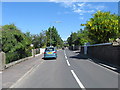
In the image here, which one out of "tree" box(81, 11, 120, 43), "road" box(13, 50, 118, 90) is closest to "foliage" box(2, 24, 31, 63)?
"road" box(13, 50, 118, 90)

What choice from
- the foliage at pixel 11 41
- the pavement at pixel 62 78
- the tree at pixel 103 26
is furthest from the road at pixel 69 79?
the tree at pixel 103 26

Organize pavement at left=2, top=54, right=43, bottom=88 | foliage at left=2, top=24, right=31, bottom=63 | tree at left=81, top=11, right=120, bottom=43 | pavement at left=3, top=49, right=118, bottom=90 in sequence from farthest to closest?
tree at left=81, top=11, right=120, bottom=43 → foliage at left=2, top=24, right=31, bottom=63 → pavement at left=2, top=54, right=43, bottom=88 → pavement at left=3, top=49, right=118, bottom=90

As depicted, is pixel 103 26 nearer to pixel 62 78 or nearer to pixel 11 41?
pixel 11 41

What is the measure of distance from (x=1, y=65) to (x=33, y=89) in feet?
18.8

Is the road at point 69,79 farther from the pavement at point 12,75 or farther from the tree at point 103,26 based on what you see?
the tree at point 103,26

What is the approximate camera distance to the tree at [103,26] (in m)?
22.0

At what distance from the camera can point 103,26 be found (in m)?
22.2

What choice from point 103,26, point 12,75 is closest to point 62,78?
point 12,75

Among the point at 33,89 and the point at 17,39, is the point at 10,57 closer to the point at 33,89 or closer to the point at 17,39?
the point at 17,39

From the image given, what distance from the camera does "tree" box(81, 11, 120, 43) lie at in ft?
72.3

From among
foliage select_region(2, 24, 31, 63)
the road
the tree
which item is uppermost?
the tree

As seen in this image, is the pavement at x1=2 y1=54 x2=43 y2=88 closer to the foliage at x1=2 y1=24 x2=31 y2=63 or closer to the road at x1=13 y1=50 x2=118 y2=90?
the road at x1=13 y1=50 x2=118 y2=90

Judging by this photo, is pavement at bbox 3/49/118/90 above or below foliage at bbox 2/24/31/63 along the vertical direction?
below

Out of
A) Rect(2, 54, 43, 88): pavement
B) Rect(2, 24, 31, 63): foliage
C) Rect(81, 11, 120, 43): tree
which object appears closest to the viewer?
Rect(2, 54, 43, 88): pavement
